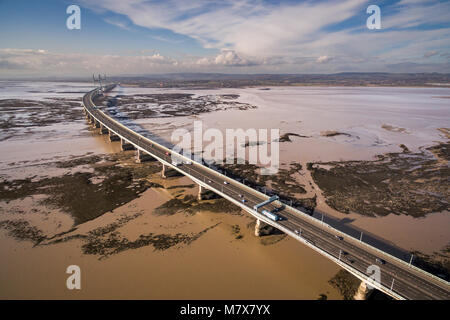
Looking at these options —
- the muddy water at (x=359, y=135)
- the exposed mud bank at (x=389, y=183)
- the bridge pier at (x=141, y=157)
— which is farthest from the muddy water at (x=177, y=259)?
the bridge pier at (x=141, y=157)

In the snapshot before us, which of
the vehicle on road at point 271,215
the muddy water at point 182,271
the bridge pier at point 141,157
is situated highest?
the bridge pier at point 141,157

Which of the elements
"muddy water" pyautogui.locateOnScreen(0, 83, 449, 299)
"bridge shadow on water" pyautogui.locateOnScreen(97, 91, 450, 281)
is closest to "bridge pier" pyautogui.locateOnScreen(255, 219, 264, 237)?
"muddy water" pyautogui.locateOnScreen(0, 83, 449, 299)

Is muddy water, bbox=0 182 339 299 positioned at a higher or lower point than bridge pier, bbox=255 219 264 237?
lower

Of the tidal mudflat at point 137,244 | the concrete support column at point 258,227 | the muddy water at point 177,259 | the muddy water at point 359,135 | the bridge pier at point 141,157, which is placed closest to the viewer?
the muddy water at point 177,259

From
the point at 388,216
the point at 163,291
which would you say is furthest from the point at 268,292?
the point at 388,216

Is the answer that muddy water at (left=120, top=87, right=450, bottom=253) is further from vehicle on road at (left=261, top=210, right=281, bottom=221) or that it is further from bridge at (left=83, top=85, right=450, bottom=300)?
vehicle on road at (left=261, top=210, right=281, bottom=221)

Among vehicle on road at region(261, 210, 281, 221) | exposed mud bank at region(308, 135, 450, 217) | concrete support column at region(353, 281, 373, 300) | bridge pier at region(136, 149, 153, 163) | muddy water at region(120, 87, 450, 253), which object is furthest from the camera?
bridge pier at region(136, 149, 153, 163)

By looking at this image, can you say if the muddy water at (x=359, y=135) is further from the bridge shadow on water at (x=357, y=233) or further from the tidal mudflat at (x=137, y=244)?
the tidal mudflat at (x=137, y=244)

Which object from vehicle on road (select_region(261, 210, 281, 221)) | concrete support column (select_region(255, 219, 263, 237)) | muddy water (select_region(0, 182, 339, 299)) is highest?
vehicle on road (select_region(261, 210, 281, 221))

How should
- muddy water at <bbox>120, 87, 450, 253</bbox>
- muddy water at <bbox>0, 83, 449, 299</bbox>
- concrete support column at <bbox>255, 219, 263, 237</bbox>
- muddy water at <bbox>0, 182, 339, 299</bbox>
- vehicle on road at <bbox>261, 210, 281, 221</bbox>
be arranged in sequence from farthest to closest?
1. muddy water at <bbox>120, 87, 450, 253</bbox>
2. concrete support column at <bbox>255, 219, 263, 237</bbox>
3. vehicle on road at <bbox>261, 210, 281, 221</bbox>
4. muddy water at <bbox>0, 83, 449, 299</bbox>
5. muddy water at <bbox>0, 182, 339, 299</bbox>
